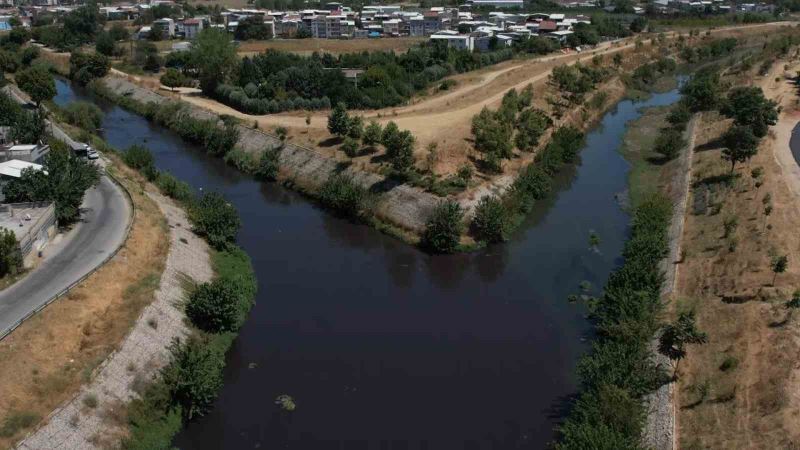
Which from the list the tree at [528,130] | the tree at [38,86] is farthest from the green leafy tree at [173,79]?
the tree at [528,130]

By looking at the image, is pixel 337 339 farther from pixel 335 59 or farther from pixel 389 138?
pixel 335 59

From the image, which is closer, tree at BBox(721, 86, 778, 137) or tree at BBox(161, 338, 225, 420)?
tree at BBox(161, 338, 225, 420)

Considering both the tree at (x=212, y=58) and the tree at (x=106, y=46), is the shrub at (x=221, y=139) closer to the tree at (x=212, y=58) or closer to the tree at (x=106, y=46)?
the tree at (x=212, y=58)

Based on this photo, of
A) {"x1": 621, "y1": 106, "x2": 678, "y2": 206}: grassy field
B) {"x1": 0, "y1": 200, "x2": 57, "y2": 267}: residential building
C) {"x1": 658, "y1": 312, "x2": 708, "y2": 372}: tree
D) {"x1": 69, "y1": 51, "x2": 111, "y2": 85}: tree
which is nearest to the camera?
{"x1": 658, "y1": 312, "x2": 708, "y2": 372}: tree

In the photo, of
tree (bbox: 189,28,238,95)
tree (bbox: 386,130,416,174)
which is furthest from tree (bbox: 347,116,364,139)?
tree (bbox: 189,28,238,95)

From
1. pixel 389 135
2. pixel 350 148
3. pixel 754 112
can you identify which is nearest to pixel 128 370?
pixel 389 135

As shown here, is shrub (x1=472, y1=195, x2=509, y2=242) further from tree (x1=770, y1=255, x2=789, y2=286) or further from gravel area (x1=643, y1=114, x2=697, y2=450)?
tree (x1=770, y1=255, x2=789, y2=286)

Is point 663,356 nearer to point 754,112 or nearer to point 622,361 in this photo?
point 622,361
